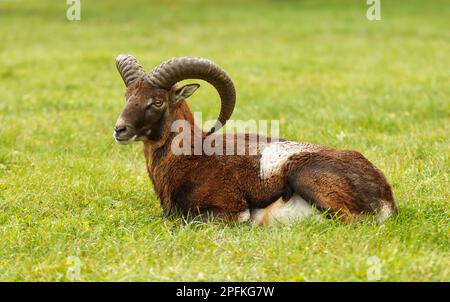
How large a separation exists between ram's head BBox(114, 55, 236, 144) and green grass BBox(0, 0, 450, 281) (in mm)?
954

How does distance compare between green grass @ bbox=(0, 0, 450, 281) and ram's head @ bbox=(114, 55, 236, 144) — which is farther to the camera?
ram's head @ bbox=(114, 55, 236, 144)

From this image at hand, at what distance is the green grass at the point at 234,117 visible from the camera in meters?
6.96

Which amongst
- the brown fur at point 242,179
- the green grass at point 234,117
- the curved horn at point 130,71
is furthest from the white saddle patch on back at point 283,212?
the curved horn at point 130,71

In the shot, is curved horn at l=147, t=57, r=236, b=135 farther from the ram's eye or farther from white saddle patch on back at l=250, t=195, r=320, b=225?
white saddle patch on back at l=250, t=195, r=320, b=225

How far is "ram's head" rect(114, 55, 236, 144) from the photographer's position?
8.50m

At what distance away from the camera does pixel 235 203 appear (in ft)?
27.5

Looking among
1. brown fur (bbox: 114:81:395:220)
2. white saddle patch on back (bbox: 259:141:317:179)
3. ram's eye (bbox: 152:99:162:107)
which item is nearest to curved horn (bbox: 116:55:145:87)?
brown fur (bbox: 114:81:395:220)

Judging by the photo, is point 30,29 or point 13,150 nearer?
point 13,150

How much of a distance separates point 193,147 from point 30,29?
23111 millimetres

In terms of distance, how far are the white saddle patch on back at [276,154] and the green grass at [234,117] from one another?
68 centimetres

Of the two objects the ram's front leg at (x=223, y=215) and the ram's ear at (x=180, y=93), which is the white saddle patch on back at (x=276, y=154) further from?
the ram's ear at (x=180, y=93)

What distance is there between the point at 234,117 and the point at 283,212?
19.7 ft
